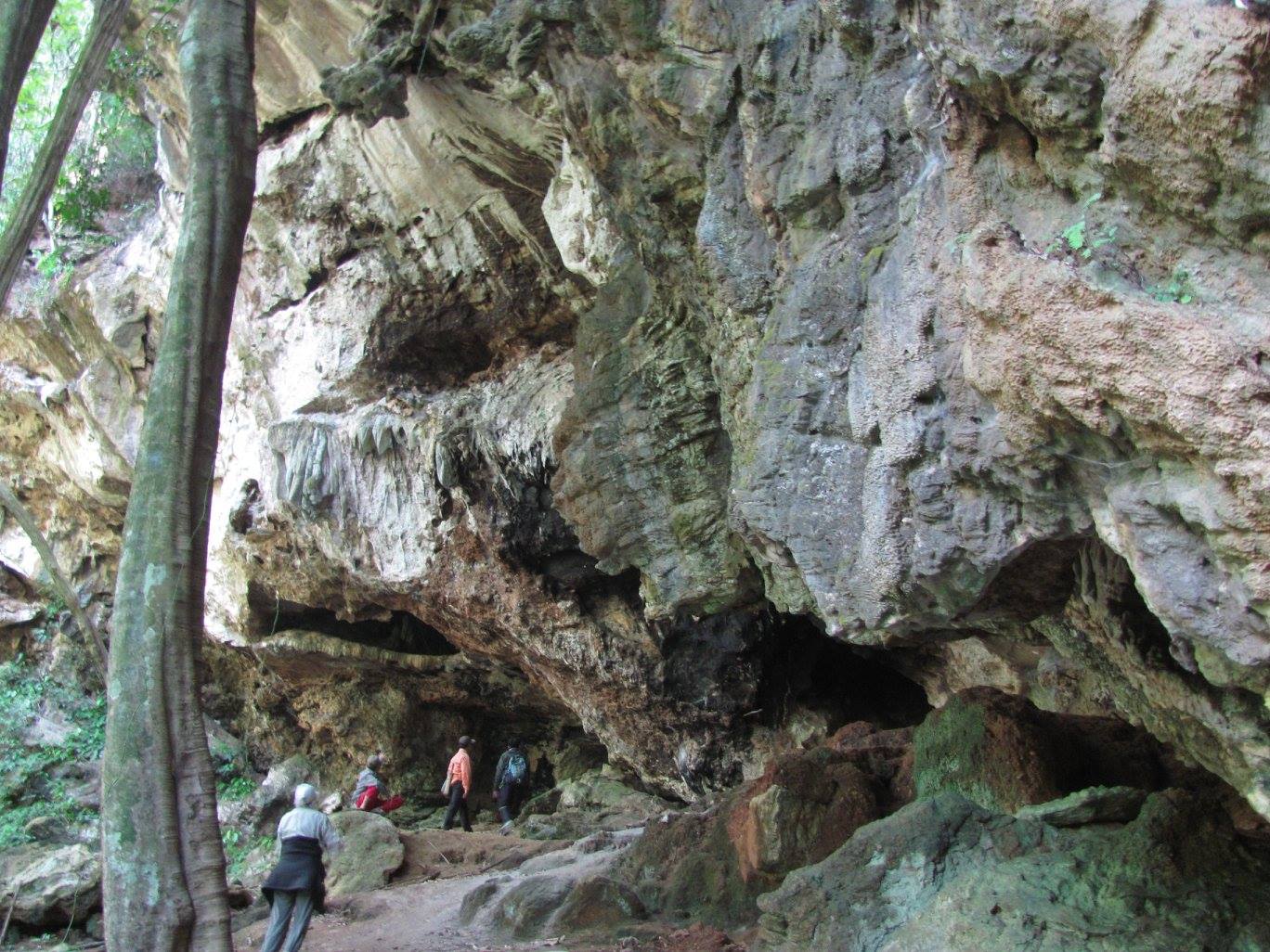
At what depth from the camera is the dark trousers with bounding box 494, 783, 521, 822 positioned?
38.1 ft

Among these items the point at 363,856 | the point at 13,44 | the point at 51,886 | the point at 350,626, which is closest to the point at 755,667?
the point at 363,856

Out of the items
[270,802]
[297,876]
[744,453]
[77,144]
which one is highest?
[77,144]

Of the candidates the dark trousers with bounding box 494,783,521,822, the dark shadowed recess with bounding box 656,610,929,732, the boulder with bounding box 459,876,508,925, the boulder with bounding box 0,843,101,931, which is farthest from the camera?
the dark trousers with bounding box 494,783,521,822

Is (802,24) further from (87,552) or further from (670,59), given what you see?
(87,552)

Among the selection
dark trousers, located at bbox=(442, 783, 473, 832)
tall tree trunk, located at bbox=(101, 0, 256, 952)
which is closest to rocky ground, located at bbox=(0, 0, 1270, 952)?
dark trousers, located at bbox=(442, 783, 473, 832)

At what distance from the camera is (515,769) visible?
11.9 metres

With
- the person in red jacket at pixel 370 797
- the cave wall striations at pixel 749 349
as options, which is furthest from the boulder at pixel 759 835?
the person in red jacket at pixel 370 797

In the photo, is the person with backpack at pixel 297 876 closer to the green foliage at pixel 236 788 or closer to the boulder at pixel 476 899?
the boulder at pixel 476 899

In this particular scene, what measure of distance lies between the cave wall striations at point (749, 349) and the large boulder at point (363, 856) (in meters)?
2.18

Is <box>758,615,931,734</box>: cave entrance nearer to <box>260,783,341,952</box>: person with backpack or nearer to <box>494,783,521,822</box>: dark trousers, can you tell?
<box>494,783,521,822</box>: dark trousers

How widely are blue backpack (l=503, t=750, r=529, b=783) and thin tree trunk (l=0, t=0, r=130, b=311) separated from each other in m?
7.84

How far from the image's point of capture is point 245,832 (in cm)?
1305

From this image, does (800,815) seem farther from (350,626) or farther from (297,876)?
(350,626)

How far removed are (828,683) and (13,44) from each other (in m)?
8.51
